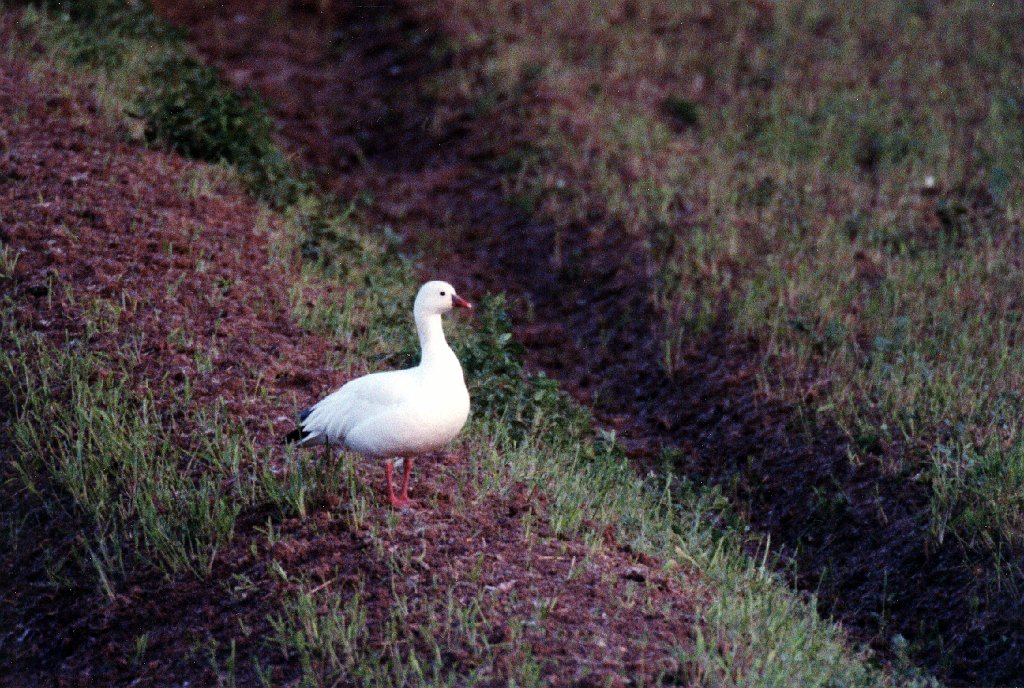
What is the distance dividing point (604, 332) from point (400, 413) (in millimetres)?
4530

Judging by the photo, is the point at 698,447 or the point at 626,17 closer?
the point at 698,447

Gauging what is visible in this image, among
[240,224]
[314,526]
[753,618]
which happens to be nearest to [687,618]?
[753,618]

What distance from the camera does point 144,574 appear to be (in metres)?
5.69

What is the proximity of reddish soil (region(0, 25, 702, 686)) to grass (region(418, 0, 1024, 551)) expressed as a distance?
2.60 meters

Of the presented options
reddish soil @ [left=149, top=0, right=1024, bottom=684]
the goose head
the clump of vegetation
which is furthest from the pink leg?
the clump of vegetation

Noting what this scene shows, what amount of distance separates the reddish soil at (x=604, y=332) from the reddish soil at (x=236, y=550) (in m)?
1.71

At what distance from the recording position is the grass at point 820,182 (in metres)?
8.04

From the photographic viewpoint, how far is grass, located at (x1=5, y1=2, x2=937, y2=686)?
5.02 meters

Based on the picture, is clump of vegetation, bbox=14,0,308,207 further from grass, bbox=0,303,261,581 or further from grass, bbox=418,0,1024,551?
grass, bbox=0,303,261,581

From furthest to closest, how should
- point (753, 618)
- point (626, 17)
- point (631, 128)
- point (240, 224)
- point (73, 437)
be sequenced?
point (626, 17), point (631, 128), point (240, 224), point (73, 437), point (753, 618)

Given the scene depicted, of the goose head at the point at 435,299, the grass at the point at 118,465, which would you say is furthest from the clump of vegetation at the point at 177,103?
the goose head at the point at 435,299

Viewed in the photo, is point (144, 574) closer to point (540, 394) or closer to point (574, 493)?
point (574, 493)

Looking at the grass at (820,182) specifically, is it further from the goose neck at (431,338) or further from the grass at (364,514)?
the goose neck at (431,338)

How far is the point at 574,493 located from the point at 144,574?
2.23m
